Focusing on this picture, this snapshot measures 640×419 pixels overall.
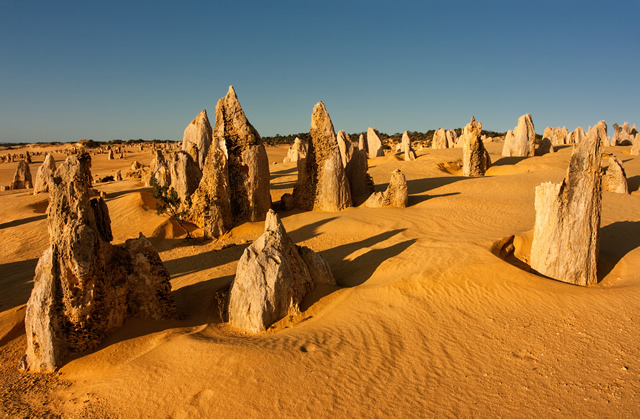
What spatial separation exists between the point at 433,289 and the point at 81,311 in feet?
19.3

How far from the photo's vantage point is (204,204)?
1262 cm

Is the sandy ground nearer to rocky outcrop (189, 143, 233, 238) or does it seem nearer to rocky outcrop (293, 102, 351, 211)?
rocky outcrop (189, 143, 233, 238)

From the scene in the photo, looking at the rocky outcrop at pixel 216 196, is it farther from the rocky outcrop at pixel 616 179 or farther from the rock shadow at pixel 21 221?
the rocky outcrop at pixel 616 179

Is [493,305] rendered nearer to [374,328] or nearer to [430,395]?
[374,328]

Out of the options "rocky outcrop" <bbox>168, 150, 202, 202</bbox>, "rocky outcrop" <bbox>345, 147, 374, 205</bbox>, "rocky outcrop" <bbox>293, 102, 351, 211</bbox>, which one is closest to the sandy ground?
"rocky outcrop" <bbox>293, 102, 351, 211</bbox>

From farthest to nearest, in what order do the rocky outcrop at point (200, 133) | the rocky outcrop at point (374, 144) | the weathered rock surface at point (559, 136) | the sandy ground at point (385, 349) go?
the weathered rock surface at point (559, 136) → the rocky outcrop at point (374, 144) → the rocky outcrop at point (200, 133) → the sandy ground at point (385, 349)

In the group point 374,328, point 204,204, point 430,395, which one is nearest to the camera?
point 430,395

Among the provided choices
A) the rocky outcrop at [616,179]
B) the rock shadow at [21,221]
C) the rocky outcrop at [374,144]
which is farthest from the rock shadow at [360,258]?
the rocky outcrop at [374,144]

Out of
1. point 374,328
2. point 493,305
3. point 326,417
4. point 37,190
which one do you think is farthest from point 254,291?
point 37,190

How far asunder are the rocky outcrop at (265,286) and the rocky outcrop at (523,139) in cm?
2639

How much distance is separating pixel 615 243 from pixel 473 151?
11.9 meters

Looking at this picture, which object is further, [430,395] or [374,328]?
[374,328]

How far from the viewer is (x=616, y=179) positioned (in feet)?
53.4

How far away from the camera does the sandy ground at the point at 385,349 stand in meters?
4.59
